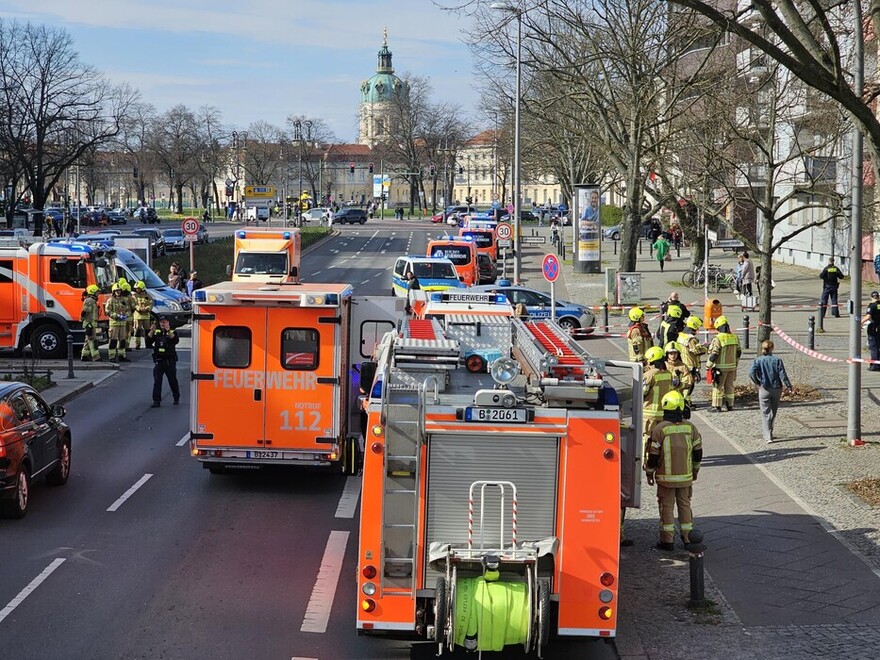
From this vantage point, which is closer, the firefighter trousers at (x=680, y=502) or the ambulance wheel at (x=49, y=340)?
the firefighter trousers at (x=680, y=502)

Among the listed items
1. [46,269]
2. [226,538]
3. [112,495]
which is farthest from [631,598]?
[46,269]

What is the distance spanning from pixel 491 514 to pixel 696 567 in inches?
114

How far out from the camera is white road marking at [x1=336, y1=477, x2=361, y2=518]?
44.5ft

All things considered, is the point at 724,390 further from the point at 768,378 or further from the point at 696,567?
the point at 696,567

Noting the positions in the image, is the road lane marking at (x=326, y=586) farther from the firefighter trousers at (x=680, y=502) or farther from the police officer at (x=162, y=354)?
the police officer at (x=162, y=354)

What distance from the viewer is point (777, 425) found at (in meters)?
18.1

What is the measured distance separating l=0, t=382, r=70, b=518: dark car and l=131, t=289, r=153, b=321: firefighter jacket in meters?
12.2

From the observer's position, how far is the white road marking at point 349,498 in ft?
44.5

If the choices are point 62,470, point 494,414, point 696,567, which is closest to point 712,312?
point 62,470

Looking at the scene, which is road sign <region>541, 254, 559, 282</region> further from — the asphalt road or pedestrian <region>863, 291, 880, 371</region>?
the asphalt road

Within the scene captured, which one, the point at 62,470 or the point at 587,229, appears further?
the point at 587,229

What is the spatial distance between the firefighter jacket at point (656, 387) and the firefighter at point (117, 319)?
51.6 ft

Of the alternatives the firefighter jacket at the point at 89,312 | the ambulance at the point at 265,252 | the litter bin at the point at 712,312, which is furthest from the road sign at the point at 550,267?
the firefighter jacket at the point at 89,312

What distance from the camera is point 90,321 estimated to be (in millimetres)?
25781
